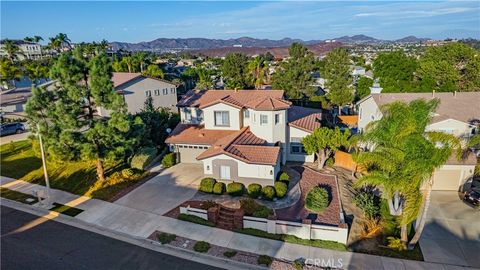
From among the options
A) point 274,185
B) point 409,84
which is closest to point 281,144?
point 274,185

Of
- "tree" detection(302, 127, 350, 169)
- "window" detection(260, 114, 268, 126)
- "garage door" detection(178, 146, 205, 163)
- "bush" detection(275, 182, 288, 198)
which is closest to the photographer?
"bush" detection(275, 182, 288, 198)

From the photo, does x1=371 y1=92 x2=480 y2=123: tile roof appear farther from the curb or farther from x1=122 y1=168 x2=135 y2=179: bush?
x1=122 y1=168 x2=135 y2=179: bush

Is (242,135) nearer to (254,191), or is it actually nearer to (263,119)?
(263,119)

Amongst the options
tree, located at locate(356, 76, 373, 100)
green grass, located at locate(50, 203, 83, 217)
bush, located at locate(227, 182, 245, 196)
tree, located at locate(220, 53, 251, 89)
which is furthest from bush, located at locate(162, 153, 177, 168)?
tree, located at locate(356, 76, 373, 100)

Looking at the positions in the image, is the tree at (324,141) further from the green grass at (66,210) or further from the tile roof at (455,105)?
the green grass at (66,210)

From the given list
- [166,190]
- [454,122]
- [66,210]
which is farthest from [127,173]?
[454,122]

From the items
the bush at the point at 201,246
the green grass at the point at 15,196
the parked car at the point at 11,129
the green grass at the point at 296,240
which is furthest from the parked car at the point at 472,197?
the parked car at the point at 11,129
